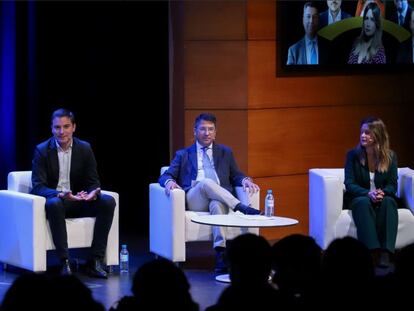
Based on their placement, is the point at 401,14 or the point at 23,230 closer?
Answer: the point at 23,230

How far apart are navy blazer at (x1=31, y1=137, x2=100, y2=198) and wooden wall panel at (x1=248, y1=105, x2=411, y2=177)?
1667 mm

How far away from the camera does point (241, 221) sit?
671cm

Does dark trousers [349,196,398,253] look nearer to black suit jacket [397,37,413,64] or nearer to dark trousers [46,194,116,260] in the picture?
dark trousers [46,194,116,260]

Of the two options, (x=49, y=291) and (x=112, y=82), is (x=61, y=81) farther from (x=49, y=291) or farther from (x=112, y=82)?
(x=49, y=291)

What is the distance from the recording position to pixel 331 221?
289 inches

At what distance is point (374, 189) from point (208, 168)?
1300mm

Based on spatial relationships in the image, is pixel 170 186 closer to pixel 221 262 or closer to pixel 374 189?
pixel 221 262

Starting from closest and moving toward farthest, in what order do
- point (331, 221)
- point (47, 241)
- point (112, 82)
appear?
1. point (47, 241)
2. point (331, 221)
3. point (112, 82)

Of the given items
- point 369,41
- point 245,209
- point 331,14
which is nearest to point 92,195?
point 245,209

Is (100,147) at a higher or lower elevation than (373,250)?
higher

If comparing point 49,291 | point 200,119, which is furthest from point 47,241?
point 49,291

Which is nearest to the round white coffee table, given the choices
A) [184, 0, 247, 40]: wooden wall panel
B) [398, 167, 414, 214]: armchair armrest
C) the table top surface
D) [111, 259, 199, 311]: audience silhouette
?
the table top surface

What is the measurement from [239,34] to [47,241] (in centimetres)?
252

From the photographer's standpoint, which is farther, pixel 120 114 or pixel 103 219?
pixel 120 114
